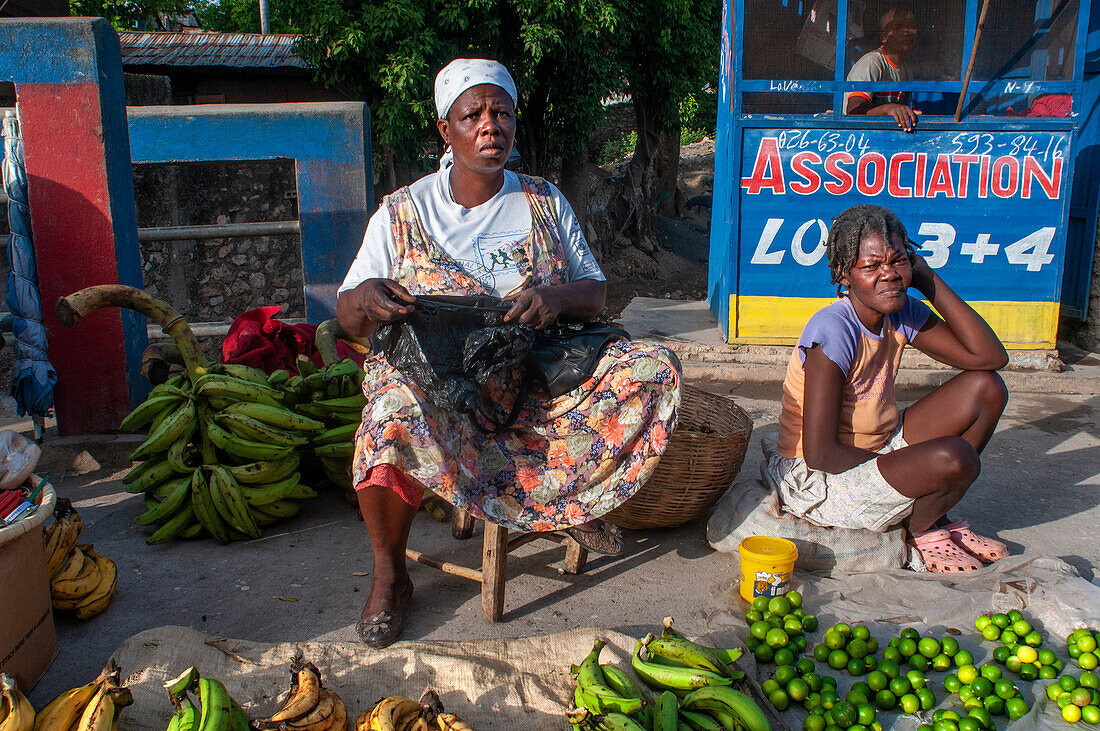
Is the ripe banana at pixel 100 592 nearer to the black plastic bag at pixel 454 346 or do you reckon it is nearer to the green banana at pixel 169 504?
the green banana at pixel 169 504

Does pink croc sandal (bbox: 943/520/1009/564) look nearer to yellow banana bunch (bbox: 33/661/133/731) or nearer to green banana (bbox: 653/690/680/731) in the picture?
green banana (bbox: 653/690/680/731)

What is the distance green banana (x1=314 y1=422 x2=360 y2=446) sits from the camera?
3.50 m

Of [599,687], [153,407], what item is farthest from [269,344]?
[599,687]

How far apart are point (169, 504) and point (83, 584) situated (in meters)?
0.56

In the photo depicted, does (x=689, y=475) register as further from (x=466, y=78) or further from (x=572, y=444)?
(x=466, y=78)

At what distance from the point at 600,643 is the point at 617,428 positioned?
2.61ft

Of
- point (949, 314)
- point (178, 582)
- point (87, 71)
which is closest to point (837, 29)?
point (949, 314)

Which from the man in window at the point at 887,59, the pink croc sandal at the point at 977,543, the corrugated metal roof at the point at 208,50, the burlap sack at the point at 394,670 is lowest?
the burlap sack at the point at 394,670

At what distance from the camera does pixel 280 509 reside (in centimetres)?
335

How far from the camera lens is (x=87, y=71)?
3.86m

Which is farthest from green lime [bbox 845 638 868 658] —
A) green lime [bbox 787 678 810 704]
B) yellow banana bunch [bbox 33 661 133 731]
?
yellow banana bunch [bbox 33 661 133 731]

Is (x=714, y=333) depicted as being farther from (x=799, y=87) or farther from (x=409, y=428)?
(x=409, y=428)

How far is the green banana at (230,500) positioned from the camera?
10.2 ft

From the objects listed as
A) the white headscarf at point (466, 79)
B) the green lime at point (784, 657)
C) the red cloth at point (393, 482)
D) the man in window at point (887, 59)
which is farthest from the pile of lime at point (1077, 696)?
the man in window at point (887, 59)
